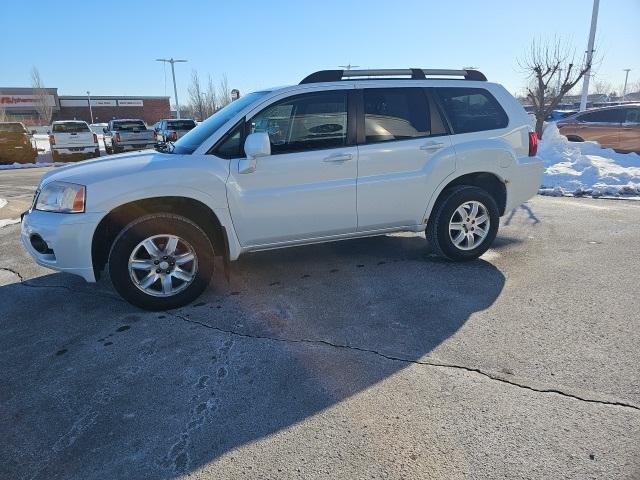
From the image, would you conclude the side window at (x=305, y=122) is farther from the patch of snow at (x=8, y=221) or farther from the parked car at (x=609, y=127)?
the parked car at (x=609, y=127)

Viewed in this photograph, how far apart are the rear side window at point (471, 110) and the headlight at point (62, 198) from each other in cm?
357

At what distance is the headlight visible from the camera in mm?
3686

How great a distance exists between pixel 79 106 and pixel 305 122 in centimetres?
7327

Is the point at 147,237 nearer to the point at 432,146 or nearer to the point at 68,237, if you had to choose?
the point at 68,237

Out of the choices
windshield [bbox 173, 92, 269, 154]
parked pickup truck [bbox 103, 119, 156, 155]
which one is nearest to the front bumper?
windshield [bbox 173, 92, 269, 154]

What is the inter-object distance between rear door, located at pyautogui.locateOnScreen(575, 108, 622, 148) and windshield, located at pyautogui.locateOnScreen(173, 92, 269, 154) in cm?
1244

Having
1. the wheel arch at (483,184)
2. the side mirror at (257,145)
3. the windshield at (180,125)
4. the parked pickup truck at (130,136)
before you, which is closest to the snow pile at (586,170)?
the wheel arch at (483,184)

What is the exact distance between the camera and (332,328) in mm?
3625

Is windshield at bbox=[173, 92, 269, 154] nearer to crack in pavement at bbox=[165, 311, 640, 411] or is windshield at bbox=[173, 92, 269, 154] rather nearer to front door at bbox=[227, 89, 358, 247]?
front door at bbox=[227, 89, 358, 247]

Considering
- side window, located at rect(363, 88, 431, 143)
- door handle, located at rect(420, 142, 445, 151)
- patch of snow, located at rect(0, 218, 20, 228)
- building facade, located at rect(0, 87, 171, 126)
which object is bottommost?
patch of snow, located at rect(0, 218, 20, 228)

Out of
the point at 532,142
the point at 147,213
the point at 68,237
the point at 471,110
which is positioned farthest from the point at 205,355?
the point at 532,142

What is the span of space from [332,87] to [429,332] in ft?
8.08

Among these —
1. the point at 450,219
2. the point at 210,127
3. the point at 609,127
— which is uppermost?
the point at 210,127

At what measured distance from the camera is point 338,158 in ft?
14.0
